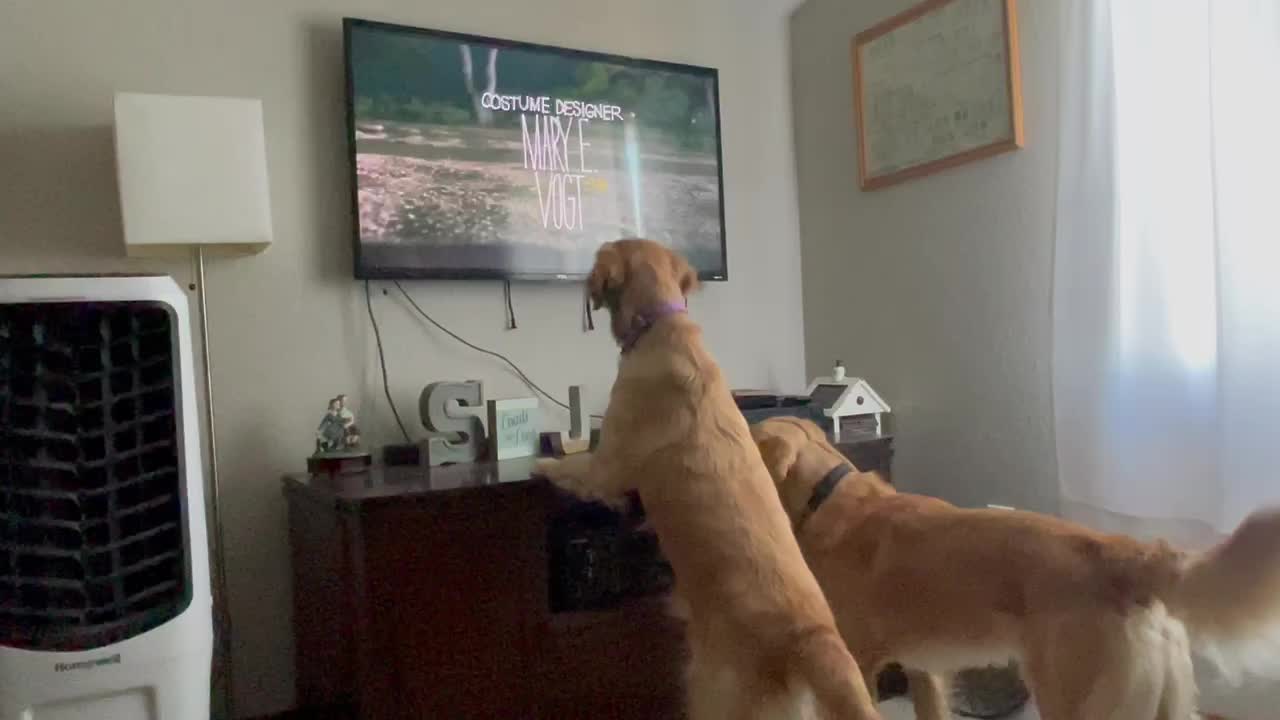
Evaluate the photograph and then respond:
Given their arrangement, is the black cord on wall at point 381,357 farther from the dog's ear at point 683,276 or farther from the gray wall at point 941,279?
the gray wall at point 941,279

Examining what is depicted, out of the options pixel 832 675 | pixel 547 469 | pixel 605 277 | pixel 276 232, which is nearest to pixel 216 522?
pixel 276 232

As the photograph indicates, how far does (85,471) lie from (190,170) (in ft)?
2.34

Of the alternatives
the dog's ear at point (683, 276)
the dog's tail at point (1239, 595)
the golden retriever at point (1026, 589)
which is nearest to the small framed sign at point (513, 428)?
the dog's ear at point (683, 276)

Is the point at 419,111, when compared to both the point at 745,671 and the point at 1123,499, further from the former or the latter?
the point at 1123,499

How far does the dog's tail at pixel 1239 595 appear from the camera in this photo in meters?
1.30

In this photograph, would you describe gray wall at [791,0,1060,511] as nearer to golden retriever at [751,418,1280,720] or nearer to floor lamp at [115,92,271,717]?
golden retriever at [751,418,1280,720]

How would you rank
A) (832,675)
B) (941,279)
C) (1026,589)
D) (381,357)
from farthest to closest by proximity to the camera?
(941,279) → (381,357) → (1026,589) → (832,675)

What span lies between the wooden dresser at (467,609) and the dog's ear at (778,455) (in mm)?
377

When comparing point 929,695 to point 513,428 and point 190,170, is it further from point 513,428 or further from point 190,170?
point 190,170

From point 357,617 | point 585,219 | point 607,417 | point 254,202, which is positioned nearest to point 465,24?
point 585,219

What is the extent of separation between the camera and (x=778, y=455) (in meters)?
1.79

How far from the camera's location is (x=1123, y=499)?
2.06m

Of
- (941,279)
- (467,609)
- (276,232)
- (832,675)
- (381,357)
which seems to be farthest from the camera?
(941,279)

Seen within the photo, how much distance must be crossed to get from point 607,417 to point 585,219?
891 mm
